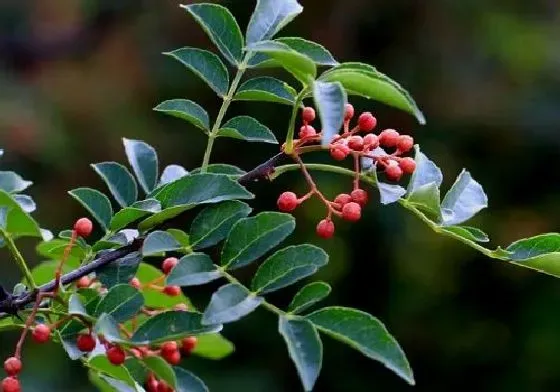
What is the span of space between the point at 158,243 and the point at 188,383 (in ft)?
0.45

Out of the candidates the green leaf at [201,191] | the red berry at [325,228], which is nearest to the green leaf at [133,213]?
the green leaf at [201,191]

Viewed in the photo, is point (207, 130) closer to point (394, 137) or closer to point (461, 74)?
point (394, 137)

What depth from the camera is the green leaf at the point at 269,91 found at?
2.60 ft

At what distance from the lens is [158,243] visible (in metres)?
0.71

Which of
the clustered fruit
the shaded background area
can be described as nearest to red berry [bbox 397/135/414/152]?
the clustered fruit

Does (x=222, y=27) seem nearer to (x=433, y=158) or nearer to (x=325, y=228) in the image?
(x=325, y=228)

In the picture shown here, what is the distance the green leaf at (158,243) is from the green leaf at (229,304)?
1.8 inches

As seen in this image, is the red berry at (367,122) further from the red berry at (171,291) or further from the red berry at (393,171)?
the red berry at (171,291)

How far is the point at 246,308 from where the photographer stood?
27.0 inches

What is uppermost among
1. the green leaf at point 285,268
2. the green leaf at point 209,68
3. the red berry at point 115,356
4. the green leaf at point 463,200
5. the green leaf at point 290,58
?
the green leaf at point 290,58

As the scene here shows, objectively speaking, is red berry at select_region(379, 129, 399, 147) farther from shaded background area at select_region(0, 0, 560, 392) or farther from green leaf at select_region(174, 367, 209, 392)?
shaded background area at select_region(0, 0, 560, 392)

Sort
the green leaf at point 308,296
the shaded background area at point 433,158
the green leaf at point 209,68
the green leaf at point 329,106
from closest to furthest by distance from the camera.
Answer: the green leaf at point 329,106 → the green leaf at point 308,296 → the green leaf at point 209,68 → the shaded background area at point 433,158

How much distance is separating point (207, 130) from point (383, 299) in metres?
1.93

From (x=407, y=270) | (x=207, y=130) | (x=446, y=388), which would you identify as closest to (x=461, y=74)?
(x=407, y=270)
